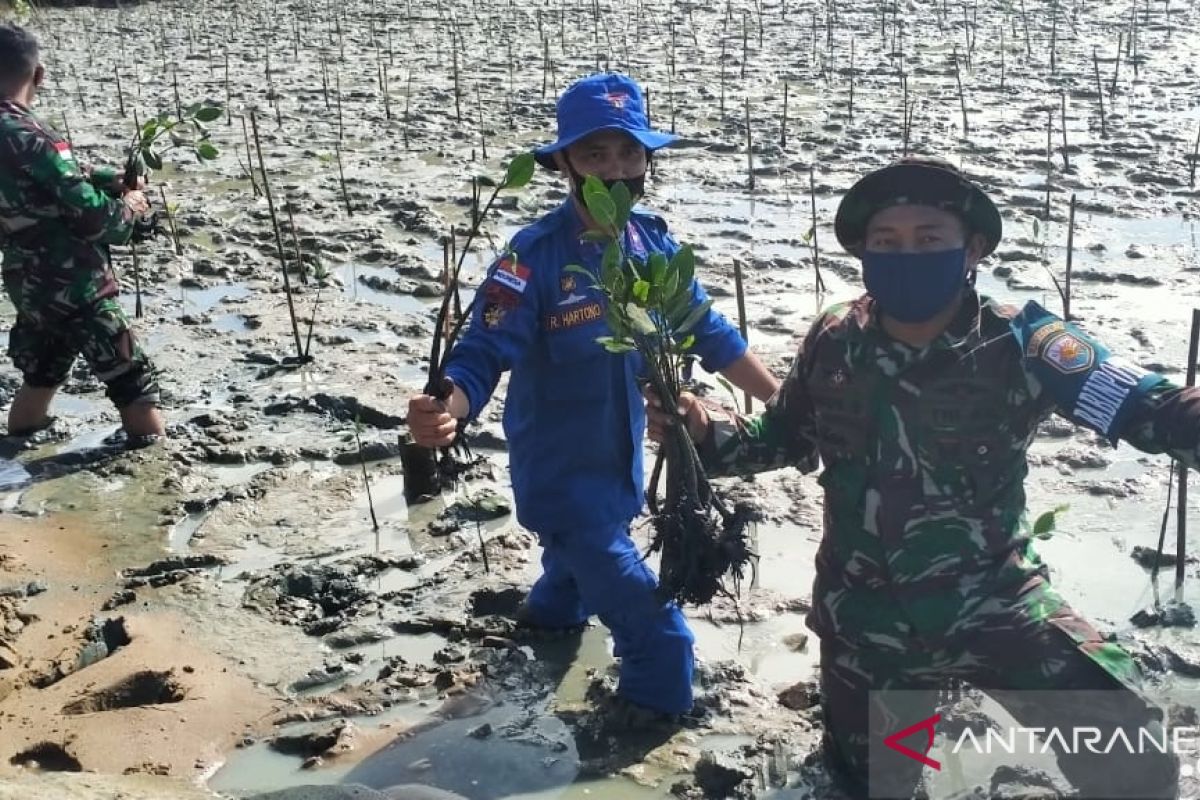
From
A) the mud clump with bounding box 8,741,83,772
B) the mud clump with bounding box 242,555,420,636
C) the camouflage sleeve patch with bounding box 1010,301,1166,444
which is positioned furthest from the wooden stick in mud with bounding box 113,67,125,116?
the camouflage sleeve patch with bounding box 1010,301,1166,444

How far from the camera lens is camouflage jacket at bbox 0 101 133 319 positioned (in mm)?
5355

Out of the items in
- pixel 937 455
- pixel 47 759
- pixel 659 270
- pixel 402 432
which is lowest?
pixel 47 759

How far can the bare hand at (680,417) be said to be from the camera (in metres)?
3.20

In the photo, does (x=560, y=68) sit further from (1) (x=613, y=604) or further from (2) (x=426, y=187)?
(1) (x=613, y=604)

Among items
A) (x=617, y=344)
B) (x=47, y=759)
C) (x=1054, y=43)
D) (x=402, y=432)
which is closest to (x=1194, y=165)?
(x=1054, y=43)

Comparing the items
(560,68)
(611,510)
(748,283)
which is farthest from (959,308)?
(560,68)

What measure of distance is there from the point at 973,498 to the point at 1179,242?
521 centimetres

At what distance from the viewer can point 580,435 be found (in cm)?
363

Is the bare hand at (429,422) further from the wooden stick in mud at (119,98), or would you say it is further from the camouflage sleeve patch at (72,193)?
the wooden stick in mud at (119,98)

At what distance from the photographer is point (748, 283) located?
7.38 meters

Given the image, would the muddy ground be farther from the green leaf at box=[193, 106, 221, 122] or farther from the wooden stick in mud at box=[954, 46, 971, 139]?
the green leaf at box=[193, 106, 221, 122]

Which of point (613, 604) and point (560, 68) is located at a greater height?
point (560, 68)

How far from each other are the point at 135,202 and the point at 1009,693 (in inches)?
158

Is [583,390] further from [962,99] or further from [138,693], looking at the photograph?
[962,99]
